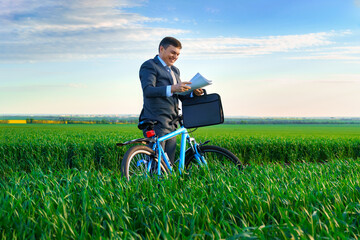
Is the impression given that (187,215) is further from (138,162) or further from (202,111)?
(202,111)

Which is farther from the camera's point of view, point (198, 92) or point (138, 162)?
point (198, 92)

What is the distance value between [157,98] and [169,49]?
74 centimetres

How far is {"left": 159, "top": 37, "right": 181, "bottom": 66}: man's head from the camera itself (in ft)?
14.5

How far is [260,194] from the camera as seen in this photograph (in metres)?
3.05

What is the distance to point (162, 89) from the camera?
13.7 feet

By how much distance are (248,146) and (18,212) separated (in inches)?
307

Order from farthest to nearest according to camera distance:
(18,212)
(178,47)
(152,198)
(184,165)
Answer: (184,165), (178,47), (152,198), (18,212)

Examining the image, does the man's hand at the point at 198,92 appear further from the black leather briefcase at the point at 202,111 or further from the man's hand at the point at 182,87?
the man's hand at the point at 182,87

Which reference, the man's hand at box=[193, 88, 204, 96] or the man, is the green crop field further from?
the man's hand at box=[193, 88, 204, 96]

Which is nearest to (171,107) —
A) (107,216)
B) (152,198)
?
(152,198)

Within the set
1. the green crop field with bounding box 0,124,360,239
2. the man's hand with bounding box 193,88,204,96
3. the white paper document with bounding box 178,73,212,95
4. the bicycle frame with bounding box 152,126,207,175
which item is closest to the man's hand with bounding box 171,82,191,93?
the white paper document with bounding box 178,73,212,95

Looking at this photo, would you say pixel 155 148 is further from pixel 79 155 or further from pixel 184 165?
pixel 79 155

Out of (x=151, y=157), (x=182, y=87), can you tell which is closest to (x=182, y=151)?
(x=151, y=157)

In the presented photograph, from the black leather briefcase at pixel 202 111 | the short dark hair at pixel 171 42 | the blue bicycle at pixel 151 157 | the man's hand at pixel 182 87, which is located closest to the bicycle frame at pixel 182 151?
the blue bicycle at pixel 151 157
